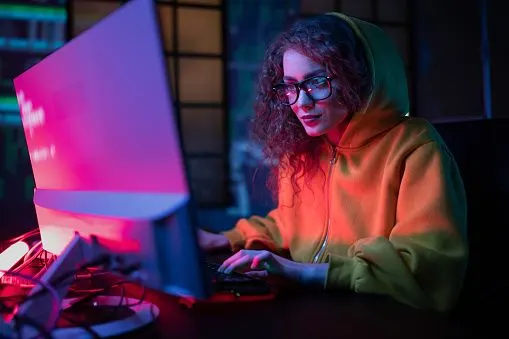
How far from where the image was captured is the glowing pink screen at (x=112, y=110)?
49 centimetres

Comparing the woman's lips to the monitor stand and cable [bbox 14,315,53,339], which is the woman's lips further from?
cable [bbox 14,315,53,339]

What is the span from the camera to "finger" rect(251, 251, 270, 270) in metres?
0.83

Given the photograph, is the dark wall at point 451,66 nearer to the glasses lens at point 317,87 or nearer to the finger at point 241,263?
the glasses lens at point 317,87

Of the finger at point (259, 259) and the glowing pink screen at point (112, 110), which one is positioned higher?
the glowing pink screen at point (112, 110)

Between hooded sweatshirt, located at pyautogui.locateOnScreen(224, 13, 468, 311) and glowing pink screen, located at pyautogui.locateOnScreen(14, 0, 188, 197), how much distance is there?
0.43 meters

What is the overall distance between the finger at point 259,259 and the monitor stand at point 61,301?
19 cm

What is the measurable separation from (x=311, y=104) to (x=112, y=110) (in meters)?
0.57

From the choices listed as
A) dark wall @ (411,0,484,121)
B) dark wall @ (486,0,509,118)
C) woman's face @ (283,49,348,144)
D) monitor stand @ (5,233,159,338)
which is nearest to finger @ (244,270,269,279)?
monitor stand @ (5,233,159,338)

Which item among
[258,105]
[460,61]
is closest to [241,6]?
[460,61]

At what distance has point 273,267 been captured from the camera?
0.86 meters

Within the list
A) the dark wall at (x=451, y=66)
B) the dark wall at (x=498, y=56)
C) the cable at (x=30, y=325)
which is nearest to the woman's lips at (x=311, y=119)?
the cable at (x=30, y=325)

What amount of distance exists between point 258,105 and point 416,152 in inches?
20.7

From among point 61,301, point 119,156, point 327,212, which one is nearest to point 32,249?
point 61,301

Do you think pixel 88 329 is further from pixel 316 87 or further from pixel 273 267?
pixel 316 87
